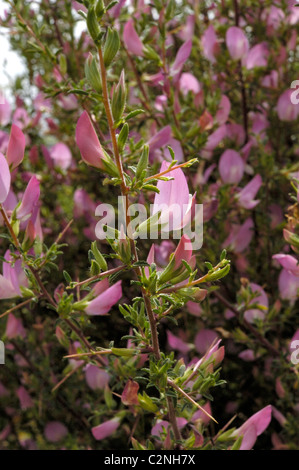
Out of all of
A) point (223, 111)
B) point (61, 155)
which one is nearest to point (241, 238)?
point (223, 111)

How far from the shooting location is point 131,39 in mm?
789

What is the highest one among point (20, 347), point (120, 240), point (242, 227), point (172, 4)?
point (172, 4)

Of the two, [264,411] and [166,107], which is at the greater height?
[166,107]

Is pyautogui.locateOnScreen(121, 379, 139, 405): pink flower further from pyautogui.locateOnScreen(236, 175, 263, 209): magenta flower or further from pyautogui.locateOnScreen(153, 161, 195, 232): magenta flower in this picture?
pyautogui.locateOnScreen(236, 175, 263, 209): magenta flower

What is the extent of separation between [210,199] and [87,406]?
43cm

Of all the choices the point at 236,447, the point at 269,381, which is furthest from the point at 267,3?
the point at 236,447

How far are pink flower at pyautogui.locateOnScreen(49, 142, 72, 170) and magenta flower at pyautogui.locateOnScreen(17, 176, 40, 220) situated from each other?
1.95 ft

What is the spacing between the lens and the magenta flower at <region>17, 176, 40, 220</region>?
1.73 feet

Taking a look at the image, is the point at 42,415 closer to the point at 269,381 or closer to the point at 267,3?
the point at 269,381

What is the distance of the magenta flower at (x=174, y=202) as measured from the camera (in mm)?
453

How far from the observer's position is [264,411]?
61 cm

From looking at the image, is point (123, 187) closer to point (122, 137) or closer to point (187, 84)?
point (122, 137)

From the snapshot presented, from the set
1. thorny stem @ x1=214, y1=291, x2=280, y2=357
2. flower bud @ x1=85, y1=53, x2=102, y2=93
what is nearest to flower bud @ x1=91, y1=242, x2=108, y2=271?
flower bud @ x1=85, y1=53, x2=102, y2=93

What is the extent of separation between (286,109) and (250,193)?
0.82 feet
